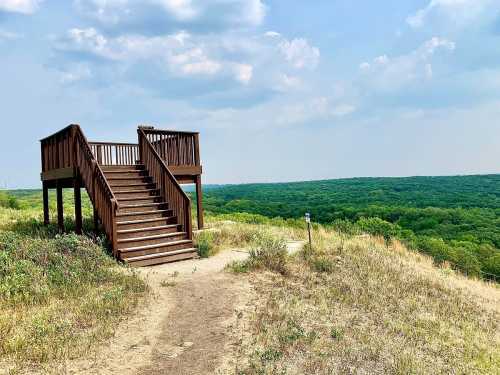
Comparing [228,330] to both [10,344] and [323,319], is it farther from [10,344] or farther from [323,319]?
[10,344]

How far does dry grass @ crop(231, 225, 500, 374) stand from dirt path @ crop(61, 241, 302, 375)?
15.3 inches

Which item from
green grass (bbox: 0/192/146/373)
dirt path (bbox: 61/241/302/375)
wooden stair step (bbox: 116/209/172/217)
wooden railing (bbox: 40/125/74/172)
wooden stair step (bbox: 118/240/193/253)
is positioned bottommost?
dirt path (bbox: 61/241/302/375)

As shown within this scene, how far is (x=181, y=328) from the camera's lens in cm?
669

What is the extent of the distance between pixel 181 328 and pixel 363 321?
339 cm

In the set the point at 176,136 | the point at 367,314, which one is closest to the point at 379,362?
the point at 367,314

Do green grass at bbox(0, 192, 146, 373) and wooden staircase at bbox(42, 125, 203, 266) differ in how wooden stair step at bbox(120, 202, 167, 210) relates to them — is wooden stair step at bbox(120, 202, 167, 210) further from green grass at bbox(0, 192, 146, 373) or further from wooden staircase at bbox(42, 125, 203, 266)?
green grass at bbox(0, 192, 146, 373)

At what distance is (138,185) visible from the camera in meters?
13.1

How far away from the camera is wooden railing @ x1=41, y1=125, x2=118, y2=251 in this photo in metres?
10.5

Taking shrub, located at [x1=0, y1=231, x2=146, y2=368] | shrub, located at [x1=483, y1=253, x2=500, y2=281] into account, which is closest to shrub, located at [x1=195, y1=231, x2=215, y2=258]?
shrub, located at [x1=0, y1=231, x2=146, y2=368]

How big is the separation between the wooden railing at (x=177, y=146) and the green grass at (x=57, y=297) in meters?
4.91

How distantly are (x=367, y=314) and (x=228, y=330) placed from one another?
122 inches

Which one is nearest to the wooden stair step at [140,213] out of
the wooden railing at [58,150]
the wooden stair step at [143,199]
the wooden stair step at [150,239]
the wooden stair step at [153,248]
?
the wooden stair step at [143,199]

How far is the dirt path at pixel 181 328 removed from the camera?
5.46m

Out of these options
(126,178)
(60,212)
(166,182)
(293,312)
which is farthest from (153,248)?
(60,212)
